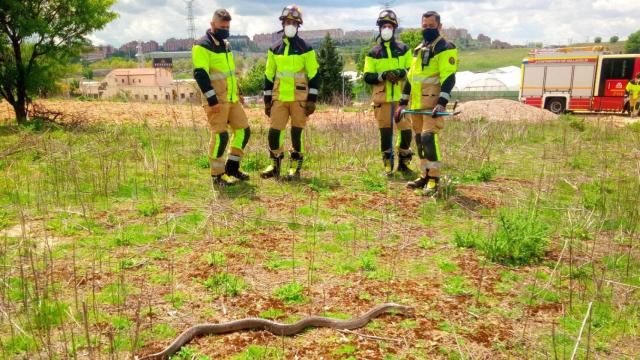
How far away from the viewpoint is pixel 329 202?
19.9 ft

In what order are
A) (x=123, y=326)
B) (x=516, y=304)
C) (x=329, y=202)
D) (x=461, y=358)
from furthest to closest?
(x=329, y=202), (x=516, y=304), (x=123, y=326), (x=461, y=358)

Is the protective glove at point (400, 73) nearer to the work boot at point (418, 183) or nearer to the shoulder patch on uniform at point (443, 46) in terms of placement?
the shoulder patch on uniform at point (443, 46)

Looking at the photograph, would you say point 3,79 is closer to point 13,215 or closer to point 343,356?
point 13,215

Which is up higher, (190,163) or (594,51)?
(594,51)

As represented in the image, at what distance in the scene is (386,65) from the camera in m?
6.94

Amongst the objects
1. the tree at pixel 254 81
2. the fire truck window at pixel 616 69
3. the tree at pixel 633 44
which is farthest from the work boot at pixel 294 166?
the tree at pixel 633 44

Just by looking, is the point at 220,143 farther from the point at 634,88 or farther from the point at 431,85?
the point at 634,88

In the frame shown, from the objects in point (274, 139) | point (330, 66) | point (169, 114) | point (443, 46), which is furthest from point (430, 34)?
point (330, 66)

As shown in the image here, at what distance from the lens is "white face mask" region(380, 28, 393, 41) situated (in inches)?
267

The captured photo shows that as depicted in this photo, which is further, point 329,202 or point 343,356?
point 329,202

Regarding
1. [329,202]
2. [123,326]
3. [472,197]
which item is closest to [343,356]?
[123,326]

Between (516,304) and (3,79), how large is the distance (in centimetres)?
1239

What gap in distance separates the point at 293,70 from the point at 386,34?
4.93 ft

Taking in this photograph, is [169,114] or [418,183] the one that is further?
[169,114]
